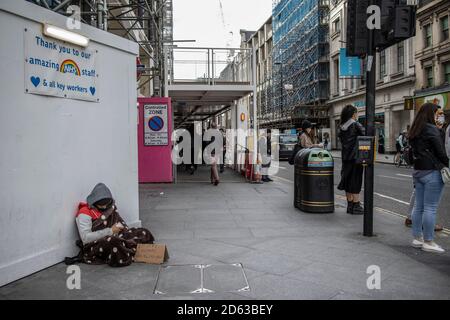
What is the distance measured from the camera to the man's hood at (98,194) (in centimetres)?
542

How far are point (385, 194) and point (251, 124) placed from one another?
6.77m

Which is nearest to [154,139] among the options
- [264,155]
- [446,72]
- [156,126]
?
[156,126]

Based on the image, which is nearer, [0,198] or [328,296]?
[328,296]

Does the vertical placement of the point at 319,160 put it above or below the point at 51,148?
below

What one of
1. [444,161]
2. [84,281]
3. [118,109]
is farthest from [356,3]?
[84,281]

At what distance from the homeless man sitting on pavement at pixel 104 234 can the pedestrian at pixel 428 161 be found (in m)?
3.54

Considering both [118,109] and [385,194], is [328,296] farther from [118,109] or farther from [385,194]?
→ [385,194]

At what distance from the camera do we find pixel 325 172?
8297 mm

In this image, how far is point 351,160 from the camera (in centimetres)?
823

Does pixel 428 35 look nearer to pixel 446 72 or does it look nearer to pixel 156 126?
pixel 446 72

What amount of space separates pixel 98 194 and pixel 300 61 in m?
52.0

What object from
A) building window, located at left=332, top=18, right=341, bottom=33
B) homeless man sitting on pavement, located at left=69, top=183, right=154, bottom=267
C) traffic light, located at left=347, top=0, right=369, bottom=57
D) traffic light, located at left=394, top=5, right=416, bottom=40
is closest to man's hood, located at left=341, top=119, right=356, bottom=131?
traffic light, located at left=347, top=0, right=369, bottom=57

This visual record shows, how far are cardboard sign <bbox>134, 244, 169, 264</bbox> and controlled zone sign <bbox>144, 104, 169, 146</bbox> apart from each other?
8.27 metres
